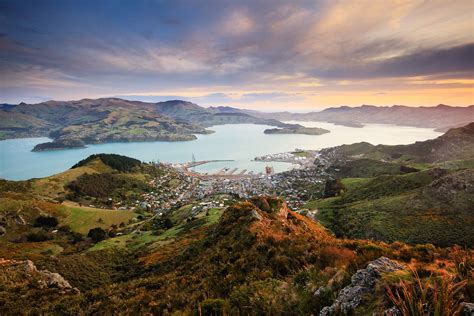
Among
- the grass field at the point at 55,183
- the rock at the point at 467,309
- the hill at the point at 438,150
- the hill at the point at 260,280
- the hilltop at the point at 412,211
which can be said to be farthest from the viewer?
the hill at the point at 438,150

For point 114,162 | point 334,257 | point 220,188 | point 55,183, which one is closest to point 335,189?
point 220,188

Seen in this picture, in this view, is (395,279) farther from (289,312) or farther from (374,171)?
(374,171)

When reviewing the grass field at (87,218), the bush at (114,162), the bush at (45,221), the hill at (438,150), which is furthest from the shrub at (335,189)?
the bush at (114,162)

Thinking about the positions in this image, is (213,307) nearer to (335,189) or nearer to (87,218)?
(87,218)

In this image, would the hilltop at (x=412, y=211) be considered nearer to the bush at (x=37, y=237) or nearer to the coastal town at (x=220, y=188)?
the coastal town at (x=220, y=188)

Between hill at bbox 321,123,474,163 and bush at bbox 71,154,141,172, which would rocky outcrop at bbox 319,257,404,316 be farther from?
hill at bbox 321,123,474,163

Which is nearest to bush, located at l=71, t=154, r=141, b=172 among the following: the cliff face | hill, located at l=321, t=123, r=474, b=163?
the cliff face

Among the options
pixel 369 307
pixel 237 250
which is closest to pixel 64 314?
pixel 237 250
